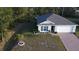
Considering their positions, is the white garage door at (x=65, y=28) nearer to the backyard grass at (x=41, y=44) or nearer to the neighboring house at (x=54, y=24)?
the neighboring house at (x=54, y=24)

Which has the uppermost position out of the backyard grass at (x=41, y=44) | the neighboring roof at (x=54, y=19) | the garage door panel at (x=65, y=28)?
the neighboring roof at (x=54, y=19)

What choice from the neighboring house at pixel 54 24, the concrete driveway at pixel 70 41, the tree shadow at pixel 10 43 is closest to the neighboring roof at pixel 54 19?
the neighboring house at pixel 54 24

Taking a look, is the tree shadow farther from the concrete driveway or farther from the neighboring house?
the concrete driveway

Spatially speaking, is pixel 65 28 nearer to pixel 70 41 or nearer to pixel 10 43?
pixel 70 41

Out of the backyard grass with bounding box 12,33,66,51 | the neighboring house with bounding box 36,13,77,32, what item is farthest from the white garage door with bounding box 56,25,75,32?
the backyard grass with bounding box 12,33,66,51
